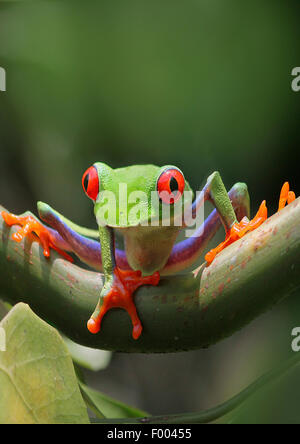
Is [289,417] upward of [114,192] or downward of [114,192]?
downward

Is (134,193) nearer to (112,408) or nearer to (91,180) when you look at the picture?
(91,180)

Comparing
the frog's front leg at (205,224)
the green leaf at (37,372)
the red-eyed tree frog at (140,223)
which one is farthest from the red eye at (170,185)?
the green leaf at (37,372)

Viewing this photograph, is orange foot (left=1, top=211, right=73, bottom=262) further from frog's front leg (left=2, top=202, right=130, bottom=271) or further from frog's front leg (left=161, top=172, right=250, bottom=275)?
frog's front leg (left=161, top=172, right=250, bottom=275)

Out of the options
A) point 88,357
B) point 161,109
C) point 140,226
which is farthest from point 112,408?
point 161,109

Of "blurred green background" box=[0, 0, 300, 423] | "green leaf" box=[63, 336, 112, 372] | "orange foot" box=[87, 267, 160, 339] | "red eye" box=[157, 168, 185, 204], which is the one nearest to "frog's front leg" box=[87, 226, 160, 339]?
"orange foot" box=[87, 267, 160, 339]

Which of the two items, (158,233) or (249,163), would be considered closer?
(158,233)

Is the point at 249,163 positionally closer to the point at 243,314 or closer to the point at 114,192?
the point at 114,192

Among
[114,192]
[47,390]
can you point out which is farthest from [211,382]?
[47,390]

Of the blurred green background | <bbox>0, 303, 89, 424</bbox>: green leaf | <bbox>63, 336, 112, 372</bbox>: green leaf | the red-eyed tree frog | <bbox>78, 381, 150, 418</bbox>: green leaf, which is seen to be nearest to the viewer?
<bbox>0, 303, 89, 424</bbox>: green leaf
